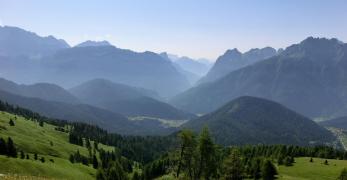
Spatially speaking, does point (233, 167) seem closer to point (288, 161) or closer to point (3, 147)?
point (288, 161)

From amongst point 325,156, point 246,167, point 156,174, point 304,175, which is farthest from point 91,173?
point 325,156

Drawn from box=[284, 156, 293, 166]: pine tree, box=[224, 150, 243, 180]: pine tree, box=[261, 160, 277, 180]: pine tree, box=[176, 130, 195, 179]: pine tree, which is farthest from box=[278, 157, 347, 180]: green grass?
box=[176, 130, 195, 179]: pine tree

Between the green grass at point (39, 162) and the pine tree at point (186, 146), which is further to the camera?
the green grass at point (39, 162)

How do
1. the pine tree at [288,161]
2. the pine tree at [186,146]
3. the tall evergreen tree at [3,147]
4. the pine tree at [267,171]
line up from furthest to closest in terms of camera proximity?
the pine tree at [288,161] → the tall evergreen tree at [3,147] → the pine tree at [267,171] → the pine tree at [186,146]

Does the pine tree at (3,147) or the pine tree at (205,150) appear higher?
the pine tree at (205,150)

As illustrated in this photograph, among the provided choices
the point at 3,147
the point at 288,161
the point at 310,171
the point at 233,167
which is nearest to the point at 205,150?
the point at 233,167

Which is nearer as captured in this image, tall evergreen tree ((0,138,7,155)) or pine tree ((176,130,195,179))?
pine tree ((176,130,195,179))

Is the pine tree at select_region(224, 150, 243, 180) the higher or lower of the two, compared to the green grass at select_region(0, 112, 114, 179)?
higher

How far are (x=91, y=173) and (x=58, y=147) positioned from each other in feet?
152

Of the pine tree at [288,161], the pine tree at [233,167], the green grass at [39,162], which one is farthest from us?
the pine tree at [288,161]

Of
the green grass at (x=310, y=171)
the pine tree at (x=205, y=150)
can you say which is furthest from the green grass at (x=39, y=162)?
the green grass at (x=310, y=171)

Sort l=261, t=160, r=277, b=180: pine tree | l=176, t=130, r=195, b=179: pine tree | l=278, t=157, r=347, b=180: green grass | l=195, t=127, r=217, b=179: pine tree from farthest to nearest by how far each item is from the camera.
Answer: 1. l=278, t=157, r=347, b=180: green grass
2. l=261, t=160, r=277, b=180: pine tree
3. l=176, t=130, r=195, b=179: pine tree
4. l=195, t=127, r=217, b=179: pine tree

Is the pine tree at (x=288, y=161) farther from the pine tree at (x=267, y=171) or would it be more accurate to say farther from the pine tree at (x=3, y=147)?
the pine tree at (x=3, y=147)

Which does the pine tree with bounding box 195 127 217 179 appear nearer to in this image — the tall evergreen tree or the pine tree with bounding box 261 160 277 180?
the pine tree with bounding box 261 160 277 180
